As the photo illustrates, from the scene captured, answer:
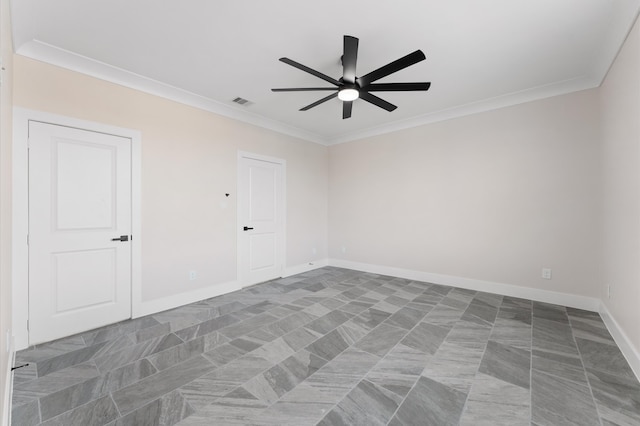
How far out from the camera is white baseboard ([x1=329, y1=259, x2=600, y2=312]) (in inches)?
133

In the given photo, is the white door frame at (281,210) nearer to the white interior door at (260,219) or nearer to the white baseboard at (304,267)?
the white interior door at (260,219)

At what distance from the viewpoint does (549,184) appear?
359 centimetres

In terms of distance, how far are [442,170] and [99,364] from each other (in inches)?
193

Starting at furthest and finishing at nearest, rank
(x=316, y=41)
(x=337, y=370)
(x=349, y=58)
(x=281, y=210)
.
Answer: (x=281, y=210) → (x=316, y=41) → (x=349, y=58) → (x=337, y=370)

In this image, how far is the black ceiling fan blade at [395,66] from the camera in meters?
2.16

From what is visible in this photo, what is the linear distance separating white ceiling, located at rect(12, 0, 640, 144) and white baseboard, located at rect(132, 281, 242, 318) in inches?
104

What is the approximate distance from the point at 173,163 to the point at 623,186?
4859mm

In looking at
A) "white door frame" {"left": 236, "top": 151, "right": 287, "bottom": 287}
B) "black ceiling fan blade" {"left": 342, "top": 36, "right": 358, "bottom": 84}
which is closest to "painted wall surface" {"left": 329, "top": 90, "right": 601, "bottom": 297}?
"white door frame" {"left": 236, "top": 151, "right": 287, "bottom": 287}

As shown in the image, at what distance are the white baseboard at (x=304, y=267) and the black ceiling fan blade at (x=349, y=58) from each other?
3.62 m

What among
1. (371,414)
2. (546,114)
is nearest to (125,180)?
(371,414)

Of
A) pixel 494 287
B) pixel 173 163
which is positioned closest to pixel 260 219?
pixel 173 163

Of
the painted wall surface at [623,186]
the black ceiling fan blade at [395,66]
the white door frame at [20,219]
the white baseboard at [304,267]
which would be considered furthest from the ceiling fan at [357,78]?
the white baseboard at [304,267]

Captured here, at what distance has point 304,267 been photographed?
5.52m

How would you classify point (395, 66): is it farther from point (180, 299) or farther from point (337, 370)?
point (180, 299)
